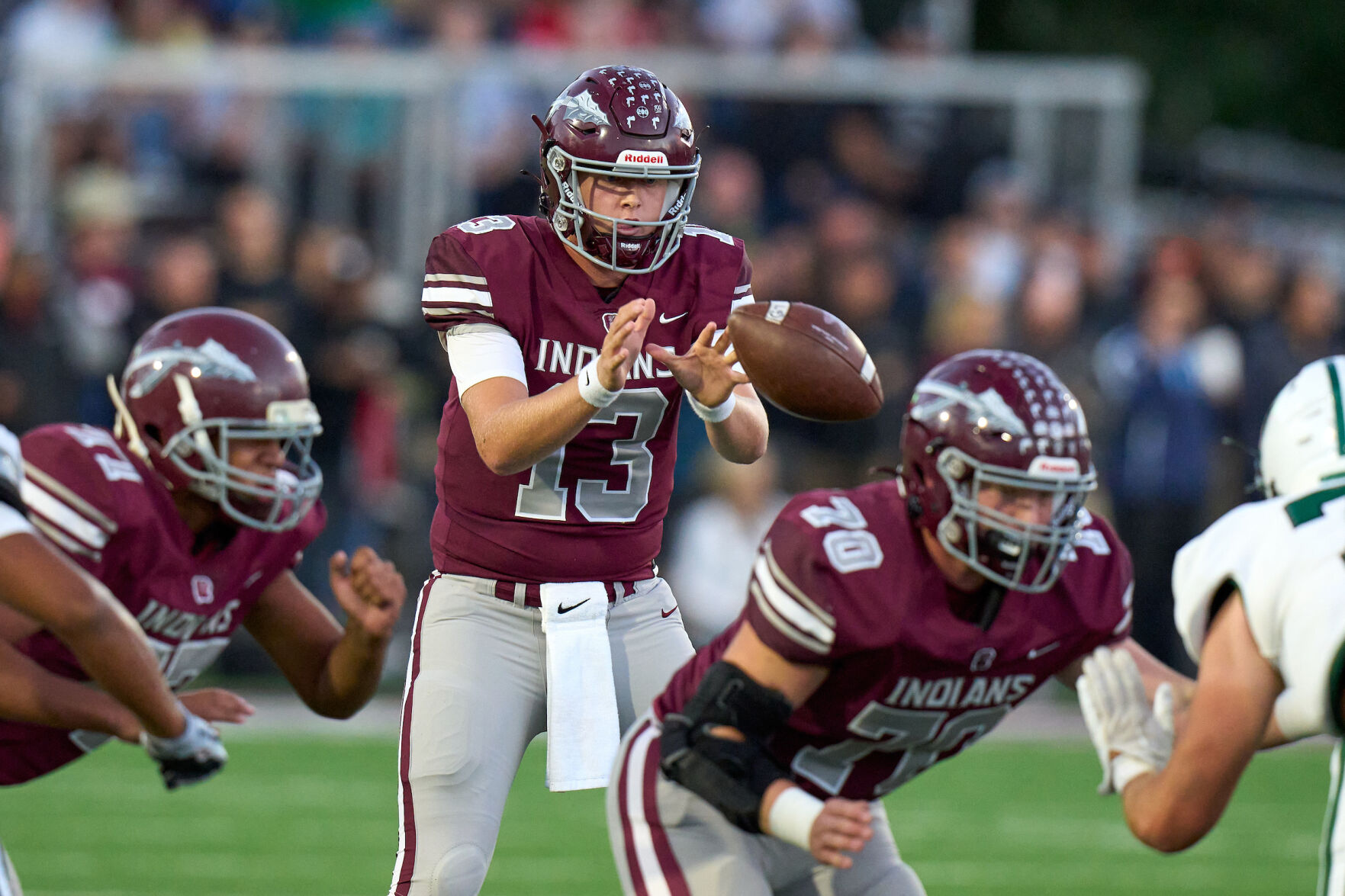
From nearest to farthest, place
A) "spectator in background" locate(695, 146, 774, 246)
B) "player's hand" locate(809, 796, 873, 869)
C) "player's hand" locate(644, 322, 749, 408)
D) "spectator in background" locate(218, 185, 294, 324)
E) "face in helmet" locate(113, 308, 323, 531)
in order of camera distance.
→ "player's hand" locate(809, 796, 873, 869), "player's hand" locate(644, 322, 749, 408), "face in helmet" locate(113, 308, 323, 531), "spectator in background" locate(218, 185, 294, 324), "spectator in background" locate(695, 146, 774, 246)

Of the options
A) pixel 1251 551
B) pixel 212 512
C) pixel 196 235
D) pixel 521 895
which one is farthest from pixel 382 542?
pixel 1251 551

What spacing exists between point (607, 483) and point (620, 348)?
511mm

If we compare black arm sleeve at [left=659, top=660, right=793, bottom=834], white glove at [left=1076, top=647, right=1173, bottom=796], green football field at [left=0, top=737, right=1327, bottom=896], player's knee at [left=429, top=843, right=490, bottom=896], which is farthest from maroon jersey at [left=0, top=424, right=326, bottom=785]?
green football field at [left=0, top=737, right=1327, bottom=896]

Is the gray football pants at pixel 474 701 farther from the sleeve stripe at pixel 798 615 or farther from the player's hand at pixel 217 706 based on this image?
the sleeve stripe at pixel 798 615

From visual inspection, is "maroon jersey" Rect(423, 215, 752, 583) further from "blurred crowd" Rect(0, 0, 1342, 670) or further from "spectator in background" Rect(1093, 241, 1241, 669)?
"spectator in background" Rect(1093, 241, 1241, 669)

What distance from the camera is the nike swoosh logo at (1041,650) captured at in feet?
10.3

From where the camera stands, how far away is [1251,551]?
281 centimetres

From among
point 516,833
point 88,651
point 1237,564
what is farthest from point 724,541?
point 1237,564

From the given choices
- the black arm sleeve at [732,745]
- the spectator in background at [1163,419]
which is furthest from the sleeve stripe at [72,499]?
the spectator in background at [1163,419]

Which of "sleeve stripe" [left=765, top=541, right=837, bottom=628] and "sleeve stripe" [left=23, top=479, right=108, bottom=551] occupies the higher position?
"sleeve stripe" [left=765, top=541, right=837, bottom=628]

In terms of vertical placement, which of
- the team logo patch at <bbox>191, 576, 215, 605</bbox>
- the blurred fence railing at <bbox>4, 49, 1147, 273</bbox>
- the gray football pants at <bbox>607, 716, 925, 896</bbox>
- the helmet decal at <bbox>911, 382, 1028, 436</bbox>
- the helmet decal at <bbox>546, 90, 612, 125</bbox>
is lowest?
the blurred fence railing at <bbox>4, 49, 1147, 273</bbox>

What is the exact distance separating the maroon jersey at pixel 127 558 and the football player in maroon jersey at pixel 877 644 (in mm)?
1075

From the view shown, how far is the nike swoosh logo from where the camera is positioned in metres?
3.13

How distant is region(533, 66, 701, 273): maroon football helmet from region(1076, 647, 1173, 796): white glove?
1.28 m
